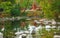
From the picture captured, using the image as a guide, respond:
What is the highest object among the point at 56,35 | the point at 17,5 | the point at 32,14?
the point at 17,5

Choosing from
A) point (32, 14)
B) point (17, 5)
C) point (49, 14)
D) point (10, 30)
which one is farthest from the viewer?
point (32, 14)

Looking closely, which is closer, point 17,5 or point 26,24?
point 26,24

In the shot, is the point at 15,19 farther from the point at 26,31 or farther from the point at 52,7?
the point at 52,7

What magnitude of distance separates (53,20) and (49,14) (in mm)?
208

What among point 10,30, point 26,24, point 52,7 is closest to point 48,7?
point 52,7

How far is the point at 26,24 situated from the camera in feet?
9.84

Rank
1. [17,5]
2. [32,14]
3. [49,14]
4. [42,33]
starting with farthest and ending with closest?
[32,14]
[17,5]
[49,14]
[42,33]

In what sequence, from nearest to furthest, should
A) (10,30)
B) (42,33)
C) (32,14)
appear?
(42,33) → (10,30) → (32,14)

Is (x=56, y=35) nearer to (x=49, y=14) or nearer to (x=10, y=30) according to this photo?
(x=49, y=14)

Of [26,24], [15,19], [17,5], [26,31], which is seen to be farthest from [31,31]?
[17,5]

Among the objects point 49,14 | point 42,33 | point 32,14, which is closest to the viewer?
point 42,33

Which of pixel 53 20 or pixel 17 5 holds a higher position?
pixel 17 5

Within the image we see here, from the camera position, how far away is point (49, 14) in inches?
114

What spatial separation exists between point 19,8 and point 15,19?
0.34 meters
